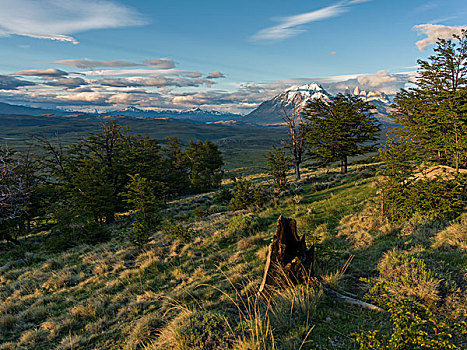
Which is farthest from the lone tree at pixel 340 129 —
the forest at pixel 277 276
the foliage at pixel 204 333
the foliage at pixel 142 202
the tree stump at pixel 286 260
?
the foliage at pixel 204 333

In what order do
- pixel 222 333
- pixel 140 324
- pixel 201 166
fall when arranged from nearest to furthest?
pixel 222 333 < pixel 140 324 < pixel 201 166

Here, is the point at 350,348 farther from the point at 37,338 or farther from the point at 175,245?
the point at 175,245

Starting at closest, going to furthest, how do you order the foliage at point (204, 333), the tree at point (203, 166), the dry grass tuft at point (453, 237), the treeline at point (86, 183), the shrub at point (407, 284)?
1. the foliage at point (204, 333)
2. the shrub at point (407, 284)
3. the dry grass tuft at point (453, 237)
4. the treeline at point (86, 183)
5. the tree at point (203, 166)

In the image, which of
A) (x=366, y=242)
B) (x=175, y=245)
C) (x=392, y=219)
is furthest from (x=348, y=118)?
(x=175, y=245)

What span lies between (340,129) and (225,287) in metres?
25.7

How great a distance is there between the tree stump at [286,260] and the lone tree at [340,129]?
23.2 m

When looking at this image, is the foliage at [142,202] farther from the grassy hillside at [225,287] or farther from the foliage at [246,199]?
the foliage at [246,199]

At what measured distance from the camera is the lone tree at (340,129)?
27.1m

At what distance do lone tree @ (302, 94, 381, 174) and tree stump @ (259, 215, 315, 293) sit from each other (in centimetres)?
2325

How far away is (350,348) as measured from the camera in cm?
335

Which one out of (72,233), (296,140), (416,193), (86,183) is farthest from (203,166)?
(416,193)

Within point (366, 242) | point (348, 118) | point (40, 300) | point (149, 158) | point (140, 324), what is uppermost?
point (348, 118)

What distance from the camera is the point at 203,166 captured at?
40688 millimetres

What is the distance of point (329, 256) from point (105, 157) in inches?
944
